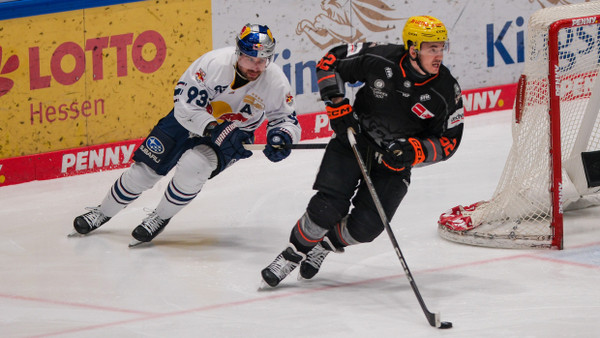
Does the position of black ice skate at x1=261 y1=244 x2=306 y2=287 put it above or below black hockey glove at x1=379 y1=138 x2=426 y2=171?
below

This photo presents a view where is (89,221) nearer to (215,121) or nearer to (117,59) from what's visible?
(215,121)

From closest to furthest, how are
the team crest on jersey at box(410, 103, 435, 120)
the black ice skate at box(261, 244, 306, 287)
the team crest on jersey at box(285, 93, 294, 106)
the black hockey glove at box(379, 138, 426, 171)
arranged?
1. the black hockey glove at box(379, 138, 426, 171)
2. the team crest on jersey at box(410, 103, 435, 120)
3. the black ice skate at box(261, 244, 306, 287)
4. the team crest on jersey at box(285, 93, 294, 106)

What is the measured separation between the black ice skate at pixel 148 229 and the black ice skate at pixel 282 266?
963 mm

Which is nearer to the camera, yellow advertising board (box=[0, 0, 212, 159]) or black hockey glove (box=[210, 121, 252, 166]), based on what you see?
black hockey glove (box=[210, 121, 252, 166])

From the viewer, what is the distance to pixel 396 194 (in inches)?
166

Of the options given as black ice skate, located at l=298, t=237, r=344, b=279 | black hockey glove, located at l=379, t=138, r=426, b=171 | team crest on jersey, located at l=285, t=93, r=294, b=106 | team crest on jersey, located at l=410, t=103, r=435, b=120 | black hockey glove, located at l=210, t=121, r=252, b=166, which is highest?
A: team crest on jersey, located at l=410, t=103, r=435, b=120

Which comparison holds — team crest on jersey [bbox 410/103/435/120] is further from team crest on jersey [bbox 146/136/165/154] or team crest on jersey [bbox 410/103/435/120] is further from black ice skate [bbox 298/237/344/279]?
team crest on jersey [bbox 146/136/165/154]

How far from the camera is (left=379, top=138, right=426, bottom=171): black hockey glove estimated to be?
401 centimetres

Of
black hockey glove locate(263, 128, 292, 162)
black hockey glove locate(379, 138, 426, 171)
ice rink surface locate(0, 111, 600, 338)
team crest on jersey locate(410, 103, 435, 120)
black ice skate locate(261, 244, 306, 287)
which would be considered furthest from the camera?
black hockey glove locate(263, 128, 292, 162)

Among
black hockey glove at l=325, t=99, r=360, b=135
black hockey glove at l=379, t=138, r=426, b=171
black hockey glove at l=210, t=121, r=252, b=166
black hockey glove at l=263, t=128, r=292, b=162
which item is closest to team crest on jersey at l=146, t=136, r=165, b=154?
black hockey glove at l=210, t=121, r=252, b=166

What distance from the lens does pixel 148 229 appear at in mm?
5070

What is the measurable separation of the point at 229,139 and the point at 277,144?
27 cm

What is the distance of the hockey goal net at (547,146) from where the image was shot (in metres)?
4.77

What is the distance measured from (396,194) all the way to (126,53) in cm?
296
